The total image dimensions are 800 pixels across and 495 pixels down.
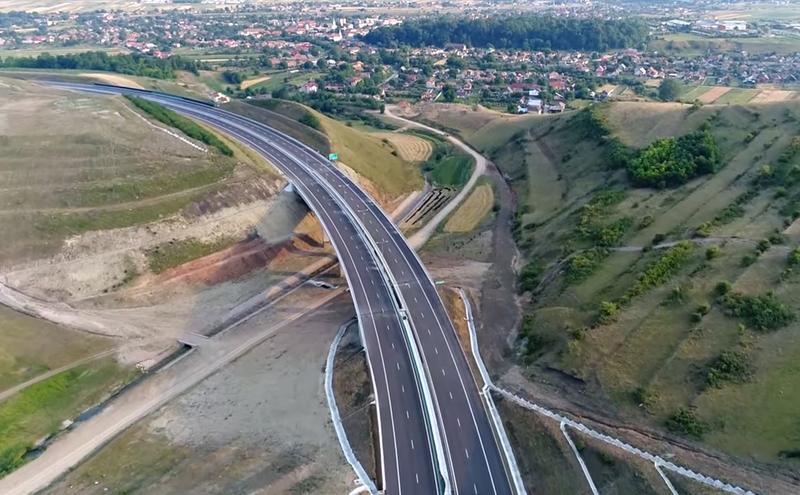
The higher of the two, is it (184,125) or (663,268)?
(184,125)

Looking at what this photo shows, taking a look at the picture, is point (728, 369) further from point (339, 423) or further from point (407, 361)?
Answer: point (339, 423)

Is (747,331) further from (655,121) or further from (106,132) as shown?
(106,132)

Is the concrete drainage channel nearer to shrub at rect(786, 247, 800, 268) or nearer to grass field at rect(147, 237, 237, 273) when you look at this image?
shrub at rect(786, 247, 800, 268)

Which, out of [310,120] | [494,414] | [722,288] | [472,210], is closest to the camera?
[494,414]

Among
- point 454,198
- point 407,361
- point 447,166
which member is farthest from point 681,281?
point 447,166

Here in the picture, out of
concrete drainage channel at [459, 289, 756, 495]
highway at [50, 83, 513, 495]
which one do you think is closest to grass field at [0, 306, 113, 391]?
highway at [50, 83, 513, 495]

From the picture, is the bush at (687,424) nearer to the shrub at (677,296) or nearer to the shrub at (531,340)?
the shrub at (677,296)
